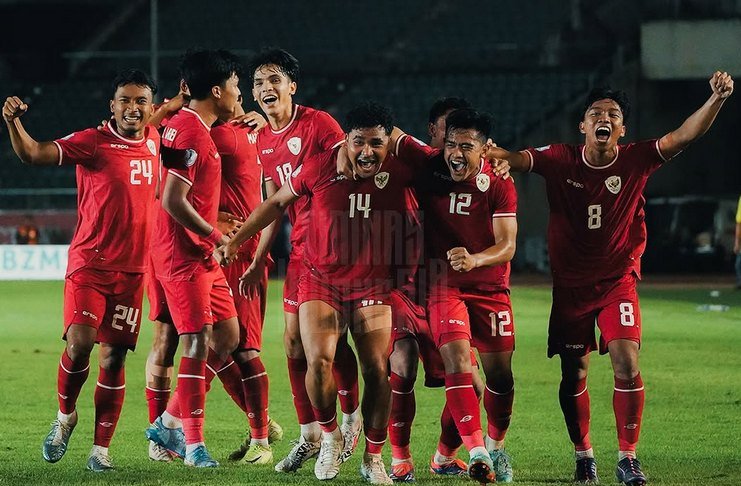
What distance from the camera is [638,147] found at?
6941 mm

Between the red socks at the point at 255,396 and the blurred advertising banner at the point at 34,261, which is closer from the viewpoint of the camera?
the red socks at the point at 255,396

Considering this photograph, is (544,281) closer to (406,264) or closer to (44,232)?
(44,232)

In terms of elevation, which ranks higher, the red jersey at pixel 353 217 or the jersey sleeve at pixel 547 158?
the jersey sleeve at pixel 547 158

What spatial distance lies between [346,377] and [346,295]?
976mm

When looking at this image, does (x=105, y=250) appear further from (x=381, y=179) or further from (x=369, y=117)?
(x=369, y=117)

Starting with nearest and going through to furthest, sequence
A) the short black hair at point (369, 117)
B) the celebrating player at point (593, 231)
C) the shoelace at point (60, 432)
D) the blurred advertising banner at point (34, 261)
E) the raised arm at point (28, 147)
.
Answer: the short black hair at point (369, 117), the celebrating player at point (593, 231), the raised arm at point (28, 147), the shoelace at point (60, 432), the blurred advertising banner at point (34, 261)

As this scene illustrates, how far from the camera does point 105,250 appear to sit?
7.41 metres

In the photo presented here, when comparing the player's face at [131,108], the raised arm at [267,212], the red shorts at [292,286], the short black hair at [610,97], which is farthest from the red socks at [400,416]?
the player's face at [131,108]

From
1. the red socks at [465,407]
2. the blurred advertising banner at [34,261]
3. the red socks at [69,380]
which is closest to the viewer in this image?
the red socks at [465,407]

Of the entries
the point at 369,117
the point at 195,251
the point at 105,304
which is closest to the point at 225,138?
the point at 195,251

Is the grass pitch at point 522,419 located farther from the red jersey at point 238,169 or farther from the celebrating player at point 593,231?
the red jersey at point 238,169

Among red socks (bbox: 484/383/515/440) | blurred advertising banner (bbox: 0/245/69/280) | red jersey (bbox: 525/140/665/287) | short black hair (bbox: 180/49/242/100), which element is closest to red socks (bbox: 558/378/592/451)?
red socks (bbox: 484/383/515/440)

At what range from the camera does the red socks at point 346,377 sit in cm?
759

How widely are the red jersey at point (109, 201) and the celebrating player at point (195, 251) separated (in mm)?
145
